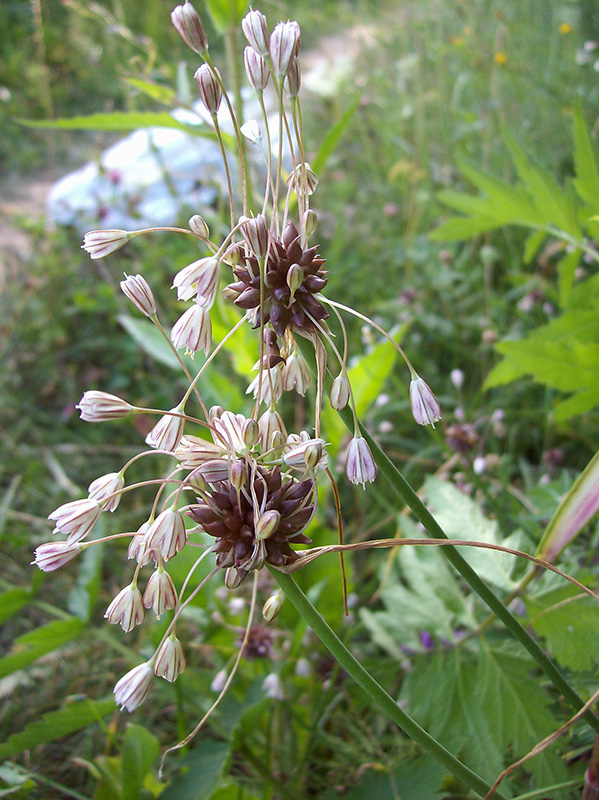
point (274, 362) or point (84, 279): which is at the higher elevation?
point (84, 279)

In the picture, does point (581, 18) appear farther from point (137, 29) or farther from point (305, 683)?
point (137, 29)

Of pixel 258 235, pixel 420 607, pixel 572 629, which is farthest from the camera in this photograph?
pixel 420 607

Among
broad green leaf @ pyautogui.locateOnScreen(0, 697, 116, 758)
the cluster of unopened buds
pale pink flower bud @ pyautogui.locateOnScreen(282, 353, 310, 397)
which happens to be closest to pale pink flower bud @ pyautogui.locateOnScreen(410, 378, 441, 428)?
the cluster of unopened buds

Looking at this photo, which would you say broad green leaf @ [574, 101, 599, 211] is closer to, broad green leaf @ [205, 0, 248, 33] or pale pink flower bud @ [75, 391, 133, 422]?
broad green leaf @ [205, 0, 248, 33]

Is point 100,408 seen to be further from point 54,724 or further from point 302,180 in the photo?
point 54,724

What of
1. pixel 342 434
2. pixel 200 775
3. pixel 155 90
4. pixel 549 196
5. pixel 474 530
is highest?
pixel 155 90

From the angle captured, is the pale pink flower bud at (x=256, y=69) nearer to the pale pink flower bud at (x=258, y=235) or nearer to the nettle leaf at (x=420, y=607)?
the pale pink flower bud at (x=258, y=235)

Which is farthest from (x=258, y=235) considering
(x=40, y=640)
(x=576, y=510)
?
(x=40, y=640)

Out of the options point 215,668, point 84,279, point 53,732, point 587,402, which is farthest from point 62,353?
point 587,402
